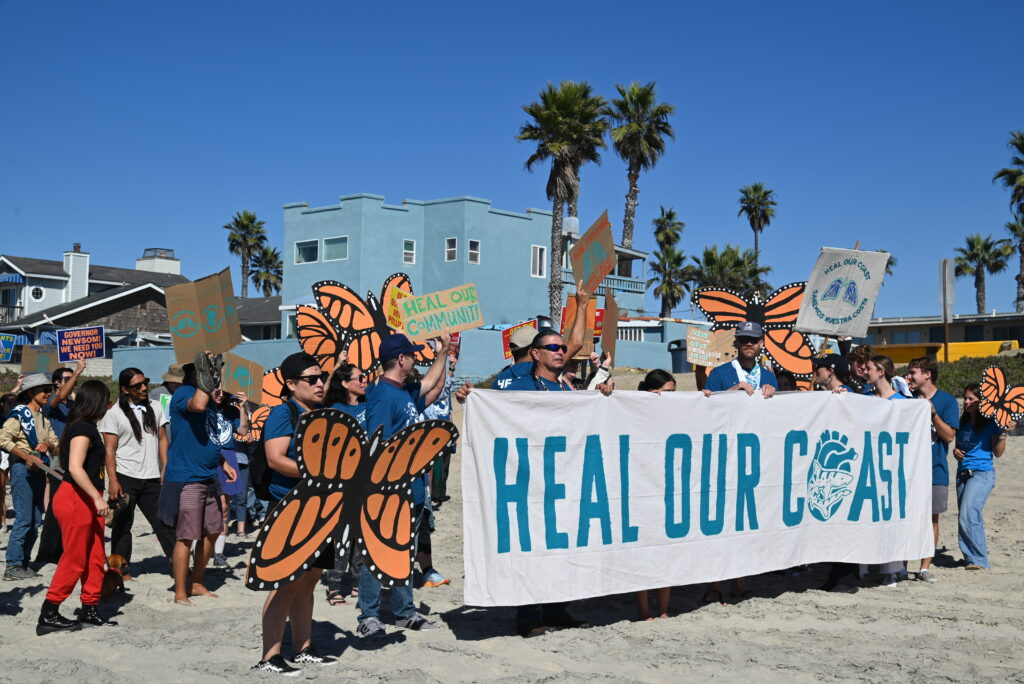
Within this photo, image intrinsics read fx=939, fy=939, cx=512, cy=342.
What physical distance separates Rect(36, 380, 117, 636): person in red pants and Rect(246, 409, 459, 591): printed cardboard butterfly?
1.92 m

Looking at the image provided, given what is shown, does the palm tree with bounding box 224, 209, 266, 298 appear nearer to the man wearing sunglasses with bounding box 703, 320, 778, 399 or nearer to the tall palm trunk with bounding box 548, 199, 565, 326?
the tall palm trunk with bounding box 548, 199, 565, 326

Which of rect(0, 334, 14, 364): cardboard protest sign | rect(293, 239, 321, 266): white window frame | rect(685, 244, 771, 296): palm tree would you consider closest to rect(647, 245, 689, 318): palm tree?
rect(685, 244, 771, 296): palm tree

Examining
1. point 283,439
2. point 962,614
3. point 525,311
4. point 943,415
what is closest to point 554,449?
point 283,439

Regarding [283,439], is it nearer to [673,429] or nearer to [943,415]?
[673,429]

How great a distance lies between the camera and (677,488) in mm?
Answer: 6383

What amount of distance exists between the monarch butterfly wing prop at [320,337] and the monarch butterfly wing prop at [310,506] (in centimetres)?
449

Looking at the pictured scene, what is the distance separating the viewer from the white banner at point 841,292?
26.5ft

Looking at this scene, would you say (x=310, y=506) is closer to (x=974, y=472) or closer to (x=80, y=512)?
(x=80, y=512)

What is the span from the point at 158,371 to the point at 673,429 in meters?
35.6

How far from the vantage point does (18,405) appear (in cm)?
923

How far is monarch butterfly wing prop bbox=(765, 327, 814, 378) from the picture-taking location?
8.92m

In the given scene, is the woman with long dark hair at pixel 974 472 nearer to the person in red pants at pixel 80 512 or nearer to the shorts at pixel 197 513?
the shorts at pixel 197 513

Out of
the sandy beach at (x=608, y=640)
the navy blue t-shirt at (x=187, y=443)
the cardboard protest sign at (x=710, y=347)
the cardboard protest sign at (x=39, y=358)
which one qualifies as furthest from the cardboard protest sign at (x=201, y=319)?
the cardboard protest sign at (x=39, y=358)

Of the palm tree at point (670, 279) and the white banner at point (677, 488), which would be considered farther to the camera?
the palm tree at point (670, 279)
